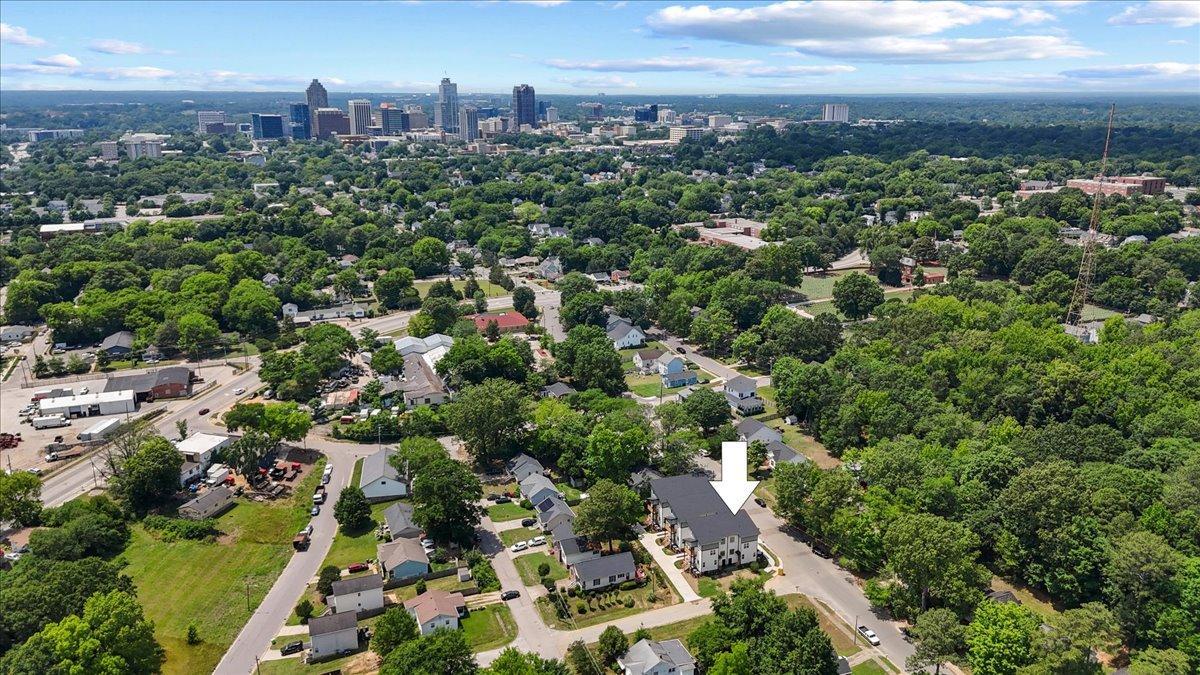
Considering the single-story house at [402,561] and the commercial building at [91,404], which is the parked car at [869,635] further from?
the commercial building at [91,404]

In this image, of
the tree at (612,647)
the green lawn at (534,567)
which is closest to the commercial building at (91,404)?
the green lawn at (534,567)

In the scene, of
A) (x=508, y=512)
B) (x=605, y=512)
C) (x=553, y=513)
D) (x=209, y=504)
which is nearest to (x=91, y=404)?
(x=209, y=504)

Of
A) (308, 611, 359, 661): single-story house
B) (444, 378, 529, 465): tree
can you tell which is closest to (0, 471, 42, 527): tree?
(308, 611, 359, 661): single-story house

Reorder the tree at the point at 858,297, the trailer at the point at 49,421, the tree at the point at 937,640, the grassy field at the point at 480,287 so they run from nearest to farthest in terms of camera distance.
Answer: the tree at the point at 937,640, the trailer at the point at 49,421, the tree at the point at 858,297, the grassy field at the point at 480,287

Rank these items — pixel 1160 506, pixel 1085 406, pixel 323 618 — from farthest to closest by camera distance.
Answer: pixel 1085 406, pixel 1160 506, pixel 323 618

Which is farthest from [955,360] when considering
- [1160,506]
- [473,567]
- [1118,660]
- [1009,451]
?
[473,567]

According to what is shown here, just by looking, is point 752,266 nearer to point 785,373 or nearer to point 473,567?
point 785,373
